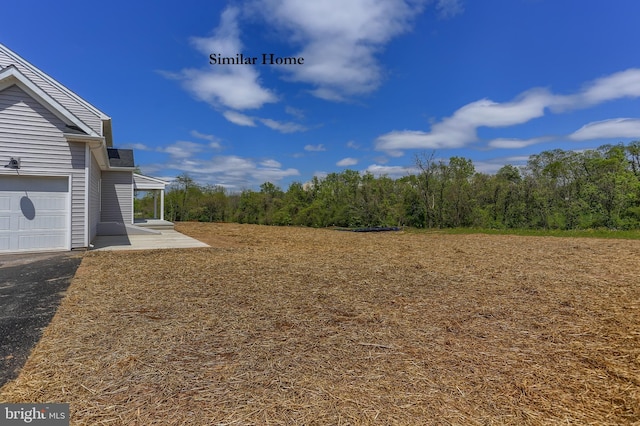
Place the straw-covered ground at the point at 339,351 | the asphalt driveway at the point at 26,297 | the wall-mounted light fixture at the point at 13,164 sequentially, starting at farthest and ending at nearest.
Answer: the wall-mounted light fixture at the point at 13,164, the asphalt driveway at the point at 26,297, the straw-covered ground at the point at 339,351

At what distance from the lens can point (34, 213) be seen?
821cm

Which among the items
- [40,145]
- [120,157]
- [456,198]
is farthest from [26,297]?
[456,198]

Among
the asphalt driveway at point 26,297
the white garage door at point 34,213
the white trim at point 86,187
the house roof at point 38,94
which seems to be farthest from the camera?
the white trim at point 86,187

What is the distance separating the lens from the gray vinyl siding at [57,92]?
41.1 ft

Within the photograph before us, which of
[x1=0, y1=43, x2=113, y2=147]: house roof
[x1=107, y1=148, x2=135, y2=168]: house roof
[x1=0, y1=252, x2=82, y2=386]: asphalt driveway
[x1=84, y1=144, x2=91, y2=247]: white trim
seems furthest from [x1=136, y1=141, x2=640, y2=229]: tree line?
[x1=0, y1=252, x2=82, y2=386]: asphalt driveway

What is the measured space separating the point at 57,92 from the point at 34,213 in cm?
772

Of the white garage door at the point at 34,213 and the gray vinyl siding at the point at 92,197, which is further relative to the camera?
the gray vinyl siding at the point at 92,197

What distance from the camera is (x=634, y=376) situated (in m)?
2.53

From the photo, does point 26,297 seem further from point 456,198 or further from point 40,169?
point 456,198

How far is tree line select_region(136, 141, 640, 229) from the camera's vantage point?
56.5 ft

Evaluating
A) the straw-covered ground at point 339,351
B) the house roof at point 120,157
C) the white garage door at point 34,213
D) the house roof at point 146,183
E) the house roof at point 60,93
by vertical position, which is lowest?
the straw-covered ground at point 339,351

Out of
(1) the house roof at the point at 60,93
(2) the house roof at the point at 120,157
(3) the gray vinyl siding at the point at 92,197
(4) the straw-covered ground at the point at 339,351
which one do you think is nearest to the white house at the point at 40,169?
(3) the gray vinyl siding at the point at 92,197

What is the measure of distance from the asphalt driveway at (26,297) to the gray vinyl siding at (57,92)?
25.1 ft

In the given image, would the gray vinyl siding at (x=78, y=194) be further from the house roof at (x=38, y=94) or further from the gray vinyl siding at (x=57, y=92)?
the gray vinyl siding at (x=57, y=92)
